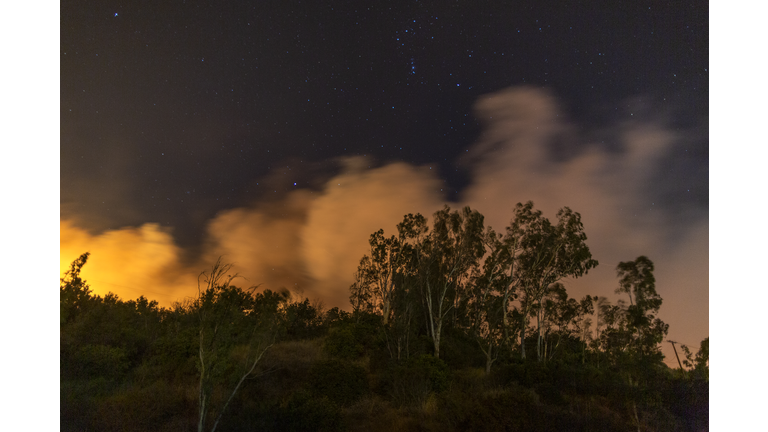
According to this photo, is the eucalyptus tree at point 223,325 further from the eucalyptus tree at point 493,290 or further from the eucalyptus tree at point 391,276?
the eucalyptus tree at point 493,290

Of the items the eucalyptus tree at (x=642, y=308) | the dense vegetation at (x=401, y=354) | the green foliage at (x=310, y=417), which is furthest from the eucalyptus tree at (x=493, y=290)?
the green foliage at (x=310, y=417)

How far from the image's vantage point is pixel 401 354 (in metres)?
15.0

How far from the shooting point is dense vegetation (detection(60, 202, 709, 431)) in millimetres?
8977

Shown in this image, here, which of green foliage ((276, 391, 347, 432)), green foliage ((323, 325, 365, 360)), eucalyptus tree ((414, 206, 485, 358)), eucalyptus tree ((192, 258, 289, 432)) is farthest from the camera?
eucalyptus tree ((414, 206, 485, 358))

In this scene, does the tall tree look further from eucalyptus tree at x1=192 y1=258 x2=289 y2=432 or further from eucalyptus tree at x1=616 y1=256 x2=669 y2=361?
eucalyptus tree at x1=616 y1=256 x2=669 y2=361

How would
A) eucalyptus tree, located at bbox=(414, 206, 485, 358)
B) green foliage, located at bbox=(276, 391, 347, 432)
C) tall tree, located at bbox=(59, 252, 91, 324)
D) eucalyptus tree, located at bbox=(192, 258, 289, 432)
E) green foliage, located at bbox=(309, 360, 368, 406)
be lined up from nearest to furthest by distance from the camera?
eucalyptus tree, located at bbox=(192, 258, 289, 432) → green foliage, located at bbox=(276, 391, 347, 432) → green foliage, located at bbox=(309, 360, 368, 406) → tall tree, located at bbox=(59, 252, 91, 324) → eucalyptus tree, located at bbox=(414, 206, 485, 358)

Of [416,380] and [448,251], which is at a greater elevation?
[448,251]

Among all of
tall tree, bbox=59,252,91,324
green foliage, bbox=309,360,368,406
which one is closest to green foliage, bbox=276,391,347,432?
green foliage, bbox=309,360,368,406

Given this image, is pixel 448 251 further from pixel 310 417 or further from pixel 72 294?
→ pixel 72 294

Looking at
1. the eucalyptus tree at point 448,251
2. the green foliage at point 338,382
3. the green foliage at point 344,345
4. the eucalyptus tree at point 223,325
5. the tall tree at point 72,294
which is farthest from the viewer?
the eucalyptus tree at point 448,251

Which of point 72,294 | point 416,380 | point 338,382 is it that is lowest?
point 416,380

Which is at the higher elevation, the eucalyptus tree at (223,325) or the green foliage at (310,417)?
the eucalyptus tree at (223,325)

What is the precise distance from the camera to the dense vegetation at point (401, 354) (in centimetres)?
898

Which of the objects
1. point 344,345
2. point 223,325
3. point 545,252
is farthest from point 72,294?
point 545,252
